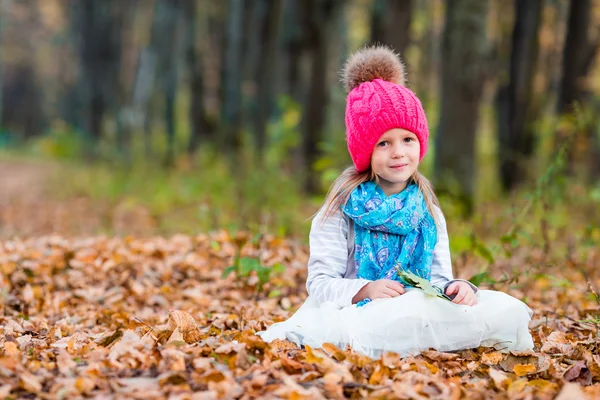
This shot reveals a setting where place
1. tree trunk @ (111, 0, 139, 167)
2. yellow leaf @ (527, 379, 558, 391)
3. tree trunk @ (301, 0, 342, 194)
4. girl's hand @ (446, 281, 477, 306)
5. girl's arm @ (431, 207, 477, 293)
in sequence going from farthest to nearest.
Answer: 1. tree trunk @ (111, 0, 139, 167)
2. tree trunk @ (301, 0, 342, 194)
3. girl's arm @ (431, 207, 477, 293)
4. girl's hand @ (446, 281, 477, 306)
5. yellow leaf @ (527, 379, 558, 391)

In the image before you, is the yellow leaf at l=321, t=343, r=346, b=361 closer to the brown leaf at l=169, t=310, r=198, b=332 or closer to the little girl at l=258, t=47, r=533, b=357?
the little girl at l=258, t=47, r=533, b=357

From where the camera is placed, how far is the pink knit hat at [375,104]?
3.34m

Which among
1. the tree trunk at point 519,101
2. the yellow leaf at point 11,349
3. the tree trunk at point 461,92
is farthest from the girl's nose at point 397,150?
the tree trunk at point 519,101

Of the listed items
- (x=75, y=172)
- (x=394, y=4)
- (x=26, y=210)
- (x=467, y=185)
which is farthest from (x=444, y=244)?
(x=75, y=172)

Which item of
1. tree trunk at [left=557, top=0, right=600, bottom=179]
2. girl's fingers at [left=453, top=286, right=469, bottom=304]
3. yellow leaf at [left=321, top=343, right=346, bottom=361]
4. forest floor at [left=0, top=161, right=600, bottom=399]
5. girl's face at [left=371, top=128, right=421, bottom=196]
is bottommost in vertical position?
forest floor at [left=0, top=161, right=600, bottom=399]

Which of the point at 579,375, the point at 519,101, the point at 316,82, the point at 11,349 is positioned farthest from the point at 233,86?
the point at 579,375

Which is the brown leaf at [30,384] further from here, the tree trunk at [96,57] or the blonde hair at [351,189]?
the tree trunk at [96,57]

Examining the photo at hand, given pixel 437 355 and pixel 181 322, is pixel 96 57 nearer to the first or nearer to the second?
pixel 181 322

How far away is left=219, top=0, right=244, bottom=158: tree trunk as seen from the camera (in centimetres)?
1348

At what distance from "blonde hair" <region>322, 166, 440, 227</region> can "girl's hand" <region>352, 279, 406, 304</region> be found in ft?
1.40

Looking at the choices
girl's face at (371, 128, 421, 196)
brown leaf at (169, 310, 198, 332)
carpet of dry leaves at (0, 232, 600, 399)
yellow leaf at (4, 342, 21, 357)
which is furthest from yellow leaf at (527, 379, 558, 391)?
yellow leaf at (4, 342, 21, 357)

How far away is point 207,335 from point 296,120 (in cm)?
753

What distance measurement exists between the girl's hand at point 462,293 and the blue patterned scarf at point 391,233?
0.53 ft

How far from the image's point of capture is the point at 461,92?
819cm
